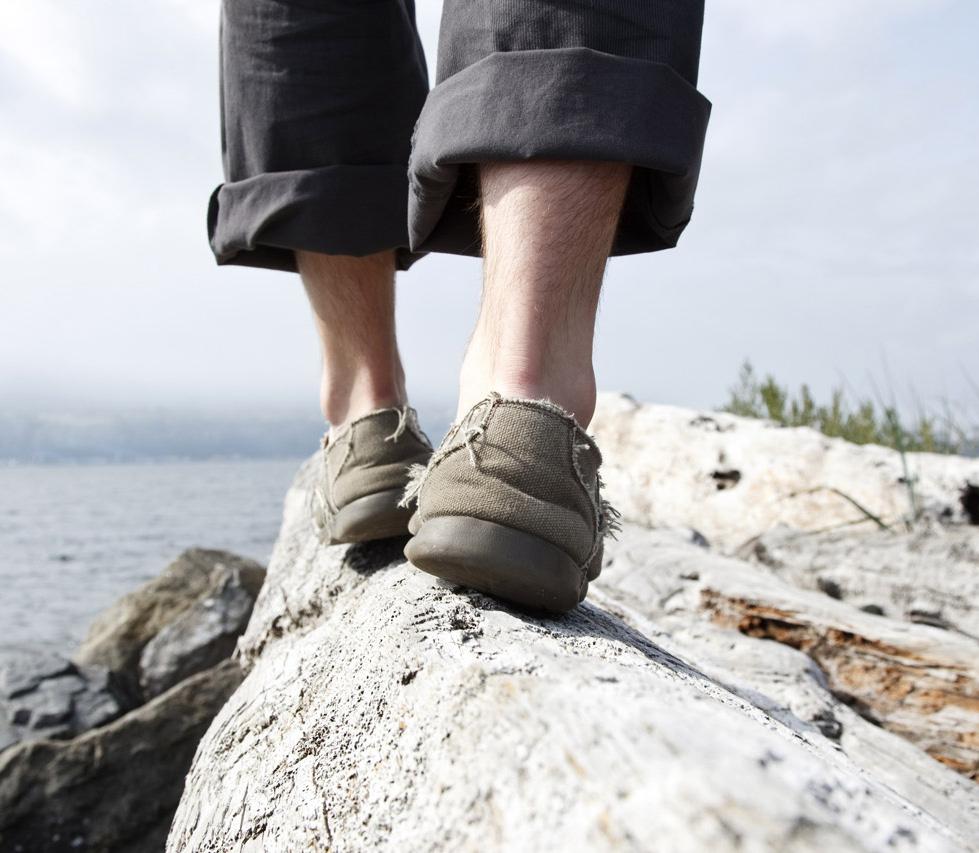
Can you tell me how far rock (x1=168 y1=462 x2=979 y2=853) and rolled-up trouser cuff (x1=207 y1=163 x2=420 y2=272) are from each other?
75cm

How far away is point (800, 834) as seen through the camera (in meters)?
0.62

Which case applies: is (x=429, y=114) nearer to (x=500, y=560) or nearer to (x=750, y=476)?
(x=500, y=560)

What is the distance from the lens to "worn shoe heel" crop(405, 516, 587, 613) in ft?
3.98

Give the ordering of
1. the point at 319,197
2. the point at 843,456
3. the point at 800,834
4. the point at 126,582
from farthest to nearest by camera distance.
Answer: the point at 126,582 → the point at 843,456 → the point at 319,197 → the point at 800,834

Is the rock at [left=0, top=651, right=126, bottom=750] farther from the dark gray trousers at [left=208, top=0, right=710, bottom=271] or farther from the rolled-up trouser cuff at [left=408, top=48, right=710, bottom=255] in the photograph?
the rolled-up trouser cuff at [left=408, top=48, right=710, bottom=255]

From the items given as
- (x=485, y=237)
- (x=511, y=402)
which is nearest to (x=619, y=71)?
(x=485, y=237)

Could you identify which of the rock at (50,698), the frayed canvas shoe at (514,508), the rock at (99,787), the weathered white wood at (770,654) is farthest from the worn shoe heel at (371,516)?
the rock at (50,698)

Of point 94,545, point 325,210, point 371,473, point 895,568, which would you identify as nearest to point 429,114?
point 325,210

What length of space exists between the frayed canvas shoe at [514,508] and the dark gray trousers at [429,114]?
1.37 feet

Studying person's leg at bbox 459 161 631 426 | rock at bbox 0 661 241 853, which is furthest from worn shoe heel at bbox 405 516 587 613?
rock at bbox 0 661 241 853

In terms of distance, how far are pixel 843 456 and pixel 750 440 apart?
57 cm

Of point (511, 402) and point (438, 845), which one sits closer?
point (438, 845)

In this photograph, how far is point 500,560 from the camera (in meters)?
1.21

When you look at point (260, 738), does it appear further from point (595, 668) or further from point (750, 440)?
point (750, 440)
